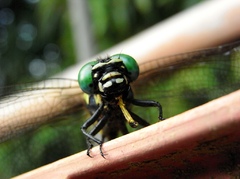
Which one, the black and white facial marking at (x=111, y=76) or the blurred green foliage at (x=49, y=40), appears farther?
the blurred green foliage at (x=49, y=40)

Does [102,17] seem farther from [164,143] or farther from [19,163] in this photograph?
[164,143]

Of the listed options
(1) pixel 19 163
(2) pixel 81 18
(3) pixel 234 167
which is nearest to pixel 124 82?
(3) pixel 234 167

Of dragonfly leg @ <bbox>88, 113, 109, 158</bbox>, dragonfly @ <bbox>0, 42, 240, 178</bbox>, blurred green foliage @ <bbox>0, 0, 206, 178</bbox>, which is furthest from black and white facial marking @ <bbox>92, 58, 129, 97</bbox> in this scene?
blurred green foliage @ <bbox>0, 0, 206, 178</bbox>

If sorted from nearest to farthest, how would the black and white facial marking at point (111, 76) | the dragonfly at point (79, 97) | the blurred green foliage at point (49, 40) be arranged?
the black and white facial marking at point (111, 76), the dragonfly at point (79, 97), the blurred green foliage at point (49, 40)

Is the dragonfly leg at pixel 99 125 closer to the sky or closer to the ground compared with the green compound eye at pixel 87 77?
closer to the ground

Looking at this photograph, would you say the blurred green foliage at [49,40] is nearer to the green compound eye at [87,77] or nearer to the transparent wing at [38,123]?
the transparent wing at [38,123]

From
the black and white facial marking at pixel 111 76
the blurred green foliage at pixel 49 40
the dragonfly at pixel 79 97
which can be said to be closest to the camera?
the black and white facial marking at pixel 111 76

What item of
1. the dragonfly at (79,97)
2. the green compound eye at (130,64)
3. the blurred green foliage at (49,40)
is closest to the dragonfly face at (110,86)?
the green compound eye at (130,64)

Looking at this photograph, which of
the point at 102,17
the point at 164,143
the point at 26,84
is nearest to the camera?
the point at 164,143
